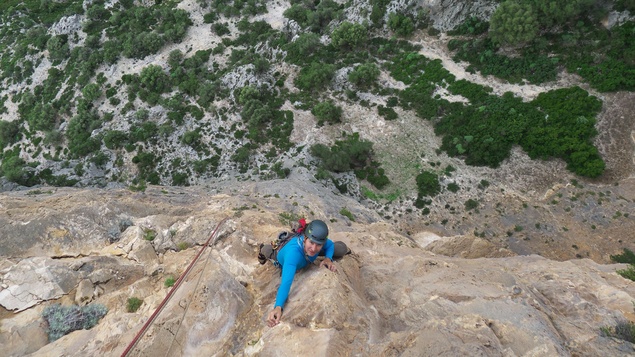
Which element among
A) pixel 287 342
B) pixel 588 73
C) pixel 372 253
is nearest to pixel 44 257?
pixel 287 342

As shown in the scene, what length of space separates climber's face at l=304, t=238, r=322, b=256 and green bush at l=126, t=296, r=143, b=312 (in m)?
5.85

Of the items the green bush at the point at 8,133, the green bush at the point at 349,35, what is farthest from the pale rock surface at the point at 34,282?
the green bush at the point at 8,133

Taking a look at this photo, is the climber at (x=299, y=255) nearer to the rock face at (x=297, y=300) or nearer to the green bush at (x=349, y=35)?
the rock face at (x=297, y=300)

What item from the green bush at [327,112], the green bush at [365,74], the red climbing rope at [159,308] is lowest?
the green bush at [327,112]

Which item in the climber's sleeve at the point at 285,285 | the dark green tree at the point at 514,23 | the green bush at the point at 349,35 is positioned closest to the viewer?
the climber's sleeve at the point at 285,285

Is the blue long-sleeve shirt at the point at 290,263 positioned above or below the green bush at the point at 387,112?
above

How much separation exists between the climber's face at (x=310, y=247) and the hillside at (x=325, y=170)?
117 cm

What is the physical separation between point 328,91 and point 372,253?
113 ft

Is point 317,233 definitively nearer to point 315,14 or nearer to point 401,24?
point 401,24

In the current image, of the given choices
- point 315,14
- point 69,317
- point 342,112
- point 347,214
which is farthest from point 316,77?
point 69,317

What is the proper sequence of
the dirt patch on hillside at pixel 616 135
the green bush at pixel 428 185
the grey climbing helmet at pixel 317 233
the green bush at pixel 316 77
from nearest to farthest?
1. the grey climbing helmet at pixel 317 233
2. the dirt patch on hillside at pixel 616 135
3. the green bush at pixel 428 185
4. the green bush at pixel 316 77

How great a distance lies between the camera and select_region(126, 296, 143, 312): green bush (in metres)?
10.2

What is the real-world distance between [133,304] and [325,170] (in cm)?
2824

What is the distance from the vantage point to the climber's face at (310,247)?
863cm
